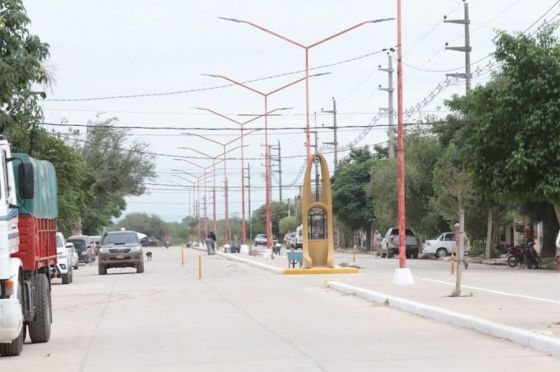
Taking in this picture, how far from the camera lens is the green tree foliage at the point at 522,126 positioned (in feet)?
130

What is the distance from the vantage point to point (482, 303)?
2127cm

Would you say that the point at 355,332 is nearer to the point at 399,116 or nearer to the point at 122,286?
the point at 399,116

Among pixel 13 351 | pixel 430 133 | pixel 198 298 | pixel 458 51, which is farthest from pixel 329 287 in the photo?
pixel 430 133

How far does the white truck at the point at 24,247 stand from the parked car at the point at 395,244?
49987mm

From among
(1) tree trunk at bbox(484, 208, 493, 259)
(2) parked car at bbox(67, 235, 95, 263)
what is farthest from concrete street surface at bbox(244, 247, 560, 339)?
(2) parked car at bbox(67, 235, 95, 263)

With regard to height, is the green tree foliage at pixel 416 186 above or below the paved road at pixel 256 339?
above

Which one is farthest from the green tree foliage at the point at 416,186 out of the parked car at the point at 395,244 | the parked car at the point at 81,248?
the parked car at the point at 81,248

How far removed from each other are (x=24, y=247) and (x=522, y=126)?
94.5 ft

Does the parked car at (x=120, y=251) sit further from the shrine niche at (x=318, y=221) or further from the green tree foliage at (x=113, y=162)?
the green tree foliage at (x=113, y=162)

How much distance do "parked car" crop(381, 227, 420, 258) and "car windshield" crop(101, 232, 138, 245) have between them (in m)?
25.1

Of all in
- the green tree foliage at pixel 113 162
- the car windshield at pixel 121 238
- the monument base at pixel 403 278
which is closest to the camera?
the monument base at pixel 403 278

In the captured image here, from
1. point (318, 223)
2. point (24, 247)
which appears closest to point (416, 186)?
point (318, 223)

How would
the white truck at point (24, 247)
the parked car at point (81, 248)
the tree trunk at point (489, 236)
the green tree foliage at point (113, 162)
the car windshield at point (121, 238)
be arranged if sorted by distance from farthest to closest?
the green tree foliage at point (113, 162), the parked car at point (81, 248), the tree trunk at point (489, 236), the car windshield at point (121, 238), the white truck at point (24, 247)

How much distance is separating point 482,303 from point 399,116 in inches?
412
